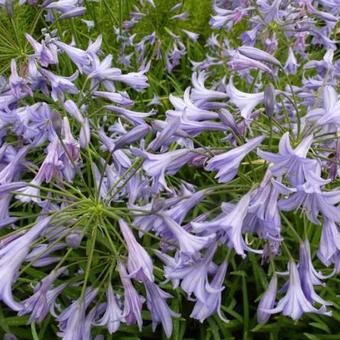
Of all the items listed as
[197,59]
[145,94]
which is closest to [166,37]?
[197,59]

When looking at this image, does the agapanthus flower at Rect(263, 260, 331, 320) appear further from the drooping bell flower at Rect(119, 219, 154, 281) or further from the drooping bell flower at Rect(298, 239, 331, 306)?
the drooping bell flower at Rect(119, 219, 154, 281)

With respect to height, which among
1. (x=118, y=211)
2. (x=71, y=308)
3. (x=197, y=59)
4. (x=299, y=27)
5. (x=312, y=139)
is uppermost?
(x=312, y=139)

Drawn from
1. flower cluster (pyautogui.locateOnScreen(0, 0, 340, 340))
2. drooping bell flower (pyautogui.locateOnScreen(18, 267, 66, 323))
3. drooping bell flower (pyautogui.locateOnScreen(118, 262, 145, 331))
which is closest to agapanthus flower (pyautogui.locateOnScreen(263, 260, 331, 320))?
flower cluster (pyautogui.locateOnScreen(0, 0, 340, 340))

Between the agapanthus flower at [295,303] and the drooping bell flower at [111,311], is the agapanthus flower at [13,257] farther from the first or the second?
the agapanthus flower at [295,303]

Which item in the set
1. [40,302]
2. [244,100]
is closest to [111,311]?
[40,302]

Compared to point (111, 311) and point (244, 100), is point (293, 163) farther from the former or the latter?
point (111, 311)

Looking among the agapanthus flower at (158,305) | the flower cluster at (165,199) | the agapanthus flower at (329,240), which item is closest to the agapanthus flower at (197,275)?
the flower cluster at (165,199)

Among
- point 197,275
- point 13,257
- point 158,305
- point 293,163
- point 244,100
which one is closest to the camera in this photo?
point 293,163

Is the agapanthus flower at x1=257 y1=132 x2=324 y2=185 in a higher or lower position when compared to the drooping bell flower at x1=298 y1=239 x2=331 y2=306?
higher

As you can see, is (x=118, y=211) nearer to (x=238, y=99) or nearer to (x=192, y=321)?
(x=238, y=99)

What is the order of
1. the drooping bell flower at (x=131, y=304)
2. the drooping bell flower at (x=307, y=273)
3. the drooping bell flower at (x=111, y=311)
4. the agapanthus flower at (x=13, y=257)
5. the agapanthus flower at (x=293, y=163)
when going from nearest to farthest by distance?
the agapanthus flower at (x=293, y=163) < the agapanthus flower at (x=13, y=257) < the drooping bell flower at (x=131, y=304) < the drooping bell flower at (x=307, y=273) < the drooping bell flower at (x=111, y=311)

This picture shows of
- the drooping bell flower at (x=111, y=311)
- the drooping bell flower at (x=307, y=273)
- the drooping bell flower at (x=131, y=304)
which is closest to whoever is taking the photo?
the drooping bell flower at (x=131, y=304)
